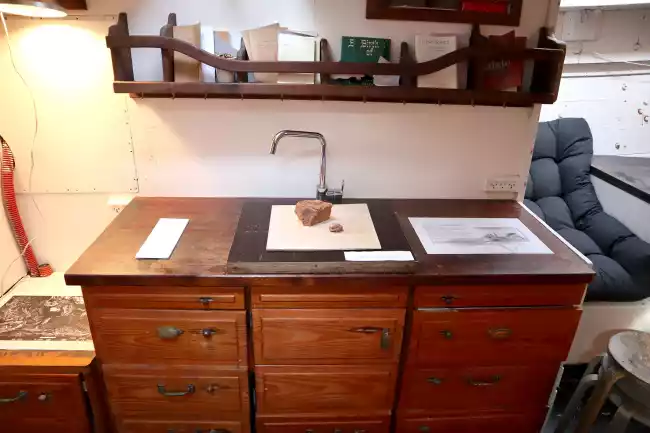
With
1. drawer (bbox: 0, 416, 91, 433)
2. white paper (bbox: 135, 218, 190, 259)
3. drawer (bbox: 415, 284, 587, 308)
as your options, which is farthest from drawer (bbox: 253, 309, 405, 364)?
drawer (bbox: 0, 416, 91, 433)

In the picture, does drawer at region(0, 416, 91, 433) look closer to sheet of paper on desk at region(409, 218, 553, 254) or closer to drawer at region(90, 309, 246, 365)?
drawer at region(90, 309, 246, 365)

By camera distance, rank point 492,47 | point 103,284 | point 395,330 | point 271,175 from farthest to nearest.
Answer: point 271,175
point 492,47
point 395,330
point 103,284

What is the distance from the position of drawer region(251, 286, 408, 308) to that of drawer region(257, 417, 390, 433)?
438mm

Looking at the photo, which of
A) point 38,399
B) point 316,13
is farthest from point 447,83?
point 38,399

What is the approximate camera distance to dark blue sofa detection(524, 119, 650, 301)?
1.98m

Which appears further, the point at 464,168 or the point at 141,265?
the point at 464,168

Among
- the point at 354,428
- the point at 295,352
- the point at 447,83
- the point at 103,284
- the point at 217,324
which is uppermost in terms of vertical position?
the point at 447,83

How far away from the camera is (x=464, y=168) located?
1.72 metres

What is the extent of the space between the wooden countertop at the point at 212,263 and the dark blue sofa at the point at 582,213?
0.75 meters

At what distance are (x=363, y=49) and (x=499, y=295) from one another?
2.95ft

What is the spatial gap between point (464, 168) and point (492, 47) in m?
0.46

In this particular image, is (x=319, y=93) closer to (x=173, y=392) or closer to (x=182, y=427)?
(x=173, y=392)

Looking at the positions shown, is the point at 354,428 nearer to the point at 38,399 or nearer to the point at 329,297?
the point at 329,297

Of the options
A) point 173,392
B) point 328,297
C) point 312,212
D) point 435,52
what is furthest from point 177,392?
point 435,52
